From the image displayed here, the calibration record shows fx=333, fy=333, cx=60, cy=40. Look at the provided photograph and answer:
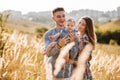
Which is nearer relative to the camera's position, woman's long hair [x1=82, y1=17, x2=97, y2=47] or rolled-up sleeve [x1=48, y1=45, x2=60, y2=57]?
rolled-up sleeve [x1=48, y1=45, x2=60, y2=57]

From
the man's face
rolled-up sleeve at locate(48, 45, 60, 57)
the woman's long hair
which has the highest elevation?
the man's face

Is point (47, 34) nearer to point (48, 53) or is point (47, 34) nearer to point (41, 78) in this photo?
point (48, 53)

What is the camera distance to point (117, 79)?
521 centimetres

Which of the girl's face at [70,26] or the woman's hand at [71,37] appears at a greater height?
the girl's face at [70,26]

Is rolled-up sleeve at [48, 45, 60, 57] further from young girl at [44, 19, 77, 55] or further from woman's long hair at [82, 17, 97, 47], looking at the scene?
woman's long hair at [82, 17, 97, 47]

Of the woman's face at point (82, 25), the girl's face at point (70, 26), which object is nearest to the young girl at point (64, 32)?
the girl's face at point (70, 26)

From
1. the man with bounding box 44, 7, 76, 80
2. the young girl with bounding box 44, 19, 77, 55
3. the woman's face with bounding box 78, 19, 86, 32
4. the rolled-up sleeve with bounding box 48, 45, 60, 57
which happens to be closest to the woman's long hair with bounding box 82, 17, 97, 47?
the woman's face with bounding box 78, 19, 86, 32

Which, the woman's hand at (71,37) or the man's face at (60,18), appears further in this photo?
the man's face at (60,18)

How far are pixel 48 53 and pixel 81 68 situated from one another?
109 centimetres

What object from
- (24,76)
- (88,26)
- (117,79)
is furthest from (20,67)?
(117,79)

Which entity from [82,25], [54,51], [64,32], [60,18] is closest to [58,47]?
[54,51]

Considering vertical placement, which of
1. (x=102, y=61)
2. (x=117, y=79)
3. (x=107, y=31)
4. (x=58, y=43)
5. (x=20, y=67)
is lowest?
(x=107, y=31)

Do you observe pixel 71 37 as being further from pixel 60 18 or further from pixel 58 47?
pixel 60 18

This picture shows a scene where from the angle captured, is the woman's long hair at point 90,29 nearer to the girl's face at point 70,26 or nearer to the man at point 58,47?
the girl's face at point 70,26
